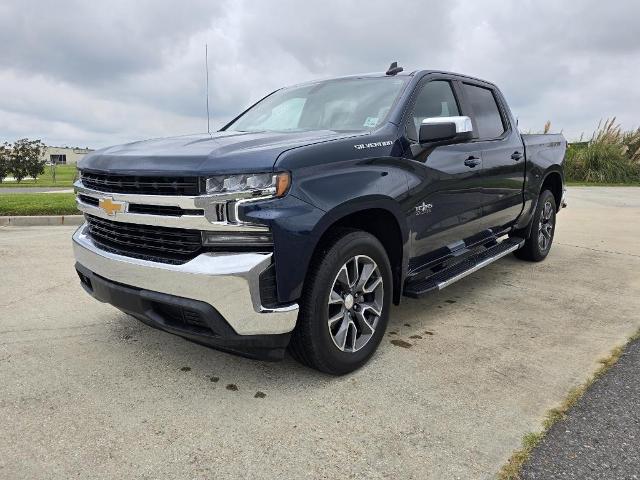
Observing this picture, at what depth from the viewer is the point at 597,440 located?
7.57 ft

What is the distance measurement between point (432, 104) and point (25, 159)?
151ft

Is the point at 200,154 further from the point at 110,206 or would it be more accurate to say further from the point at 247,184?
the point at 110,206

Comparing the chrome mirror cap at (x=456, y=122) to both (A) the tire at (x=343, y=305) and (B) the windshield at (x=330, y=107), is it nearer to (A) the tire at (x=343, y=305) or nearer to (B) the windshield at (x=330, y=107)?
(B) the windshield at (x=330, y=107)

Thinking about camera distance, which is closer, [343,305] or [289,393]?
[289,393]

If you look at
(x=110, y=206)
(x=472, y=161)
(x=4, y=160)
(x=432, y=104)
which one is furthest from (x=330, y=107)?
(x=4, y=160)

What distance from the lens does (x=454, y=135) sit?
3.30m

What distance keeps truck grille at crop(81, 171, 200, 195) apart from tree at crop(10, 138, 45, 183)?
4468 centimetres

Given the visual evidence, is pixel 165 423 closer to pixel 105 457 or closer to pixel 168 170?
pixel 105 457

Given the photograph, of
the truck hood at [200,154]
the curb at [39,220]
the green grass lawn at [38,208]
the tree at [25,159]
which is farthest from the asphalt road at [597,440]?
the tree at [25,159]

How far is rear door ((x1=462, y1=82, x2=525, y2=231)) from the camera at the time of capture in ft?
14.0

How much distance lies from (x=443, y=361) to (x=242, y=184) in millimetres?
1655

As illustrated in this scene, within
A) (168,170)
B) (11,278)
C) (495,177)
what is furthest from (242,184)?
(11,278)

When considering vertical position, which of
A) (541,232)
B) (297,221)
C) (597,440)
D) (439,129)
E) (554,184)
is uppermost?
(439,129)

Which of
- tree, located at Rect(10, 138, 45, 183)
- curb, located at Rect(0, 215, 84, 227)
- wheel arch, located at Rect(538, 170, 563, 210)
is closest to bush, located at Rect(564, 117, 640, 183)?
wheel arch, located at Rect(538, 170, 563, 210)
